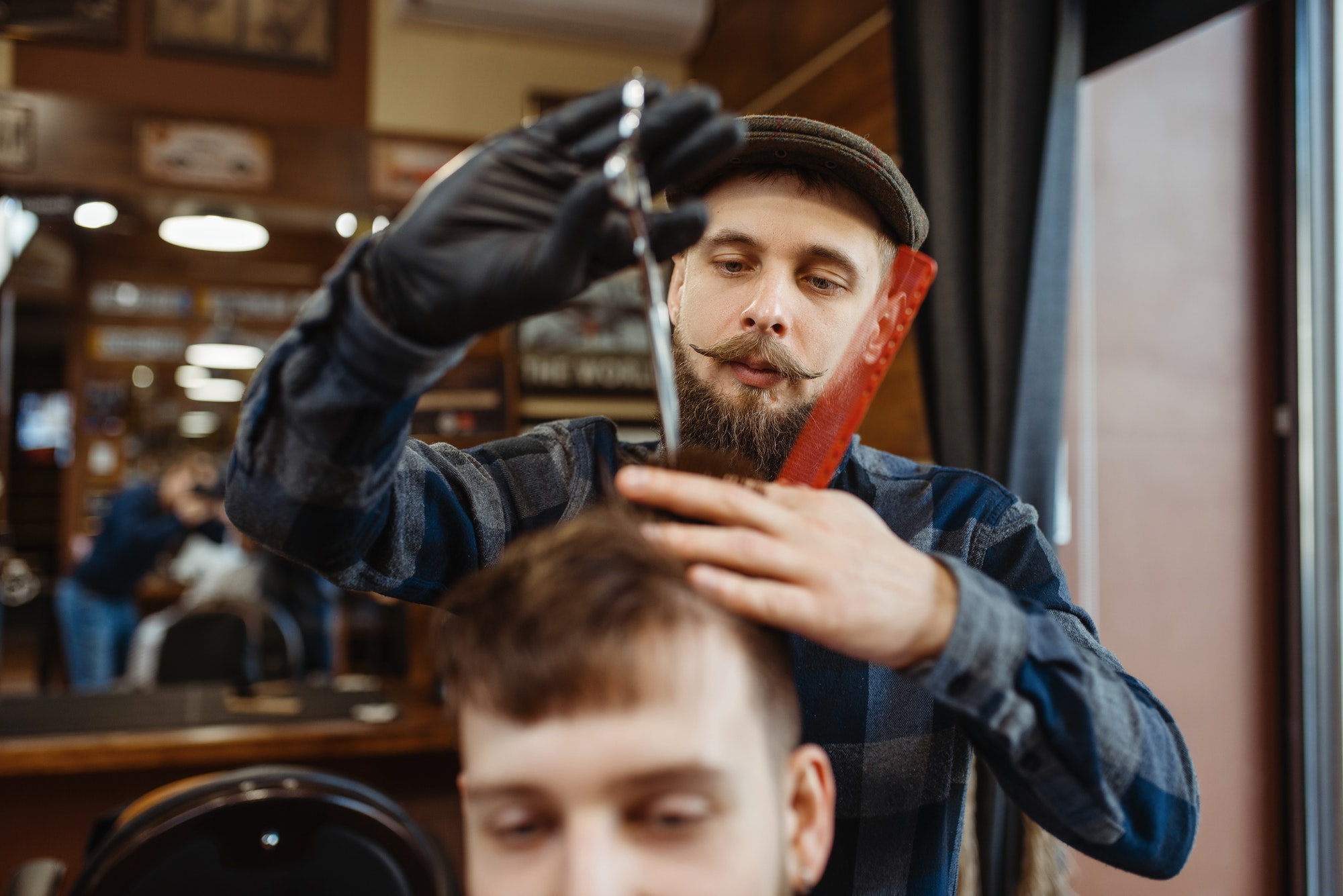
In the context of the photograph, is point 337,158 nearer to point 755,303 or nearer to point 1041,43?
point 1041,43

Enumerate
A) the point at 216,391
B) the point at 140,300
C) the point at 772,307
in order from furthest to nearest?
the point at 216,391, the point at 140,300, the point at 772,307

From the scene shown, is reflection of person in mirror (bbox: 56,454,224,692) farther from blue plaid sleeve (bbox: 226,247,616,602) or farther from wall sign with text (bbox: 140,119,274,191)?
blue plaid sleeve (bbox: 226,247,616,602)

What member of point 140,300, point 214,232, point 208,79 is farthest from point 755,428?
point 140,300

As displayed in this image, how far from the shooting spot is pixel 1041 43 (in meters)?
1.96

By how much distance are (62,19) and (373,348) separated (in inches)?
150

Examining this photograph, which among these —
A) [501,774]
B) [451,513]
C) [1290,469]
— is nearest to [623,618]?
[501,774]

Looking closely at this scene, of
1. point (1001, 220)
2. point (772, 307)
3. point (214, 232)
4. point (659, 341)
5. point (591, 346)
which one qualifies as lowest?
point (659, 341)

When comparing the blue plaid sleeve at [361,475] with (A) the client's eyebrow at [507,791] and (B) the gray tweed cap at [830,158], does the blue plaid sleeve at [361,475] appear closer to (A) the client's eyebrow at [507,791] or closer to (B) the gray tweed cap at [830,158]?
(A) the client's eyebrow at [507,791]

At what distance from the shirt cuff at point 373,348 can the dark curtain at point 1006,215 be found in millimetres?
1491

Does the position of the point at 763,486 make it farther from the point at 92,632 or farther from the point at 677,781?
the point at 92,632

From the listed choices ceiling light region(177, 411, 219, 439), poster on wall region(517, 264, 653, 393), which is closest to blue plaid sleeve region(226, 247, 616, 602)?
poster on wall region(517, 264, 653, 393)

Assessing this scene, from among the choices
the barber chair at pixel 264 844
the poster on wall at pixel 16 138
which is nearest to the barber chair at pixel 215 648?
the poster on wall at pixel 16 138

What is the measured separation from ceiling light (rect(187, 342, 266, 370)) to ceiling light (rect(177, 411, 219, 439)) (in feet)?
4.11

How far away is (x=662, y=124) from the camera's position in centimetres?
65
